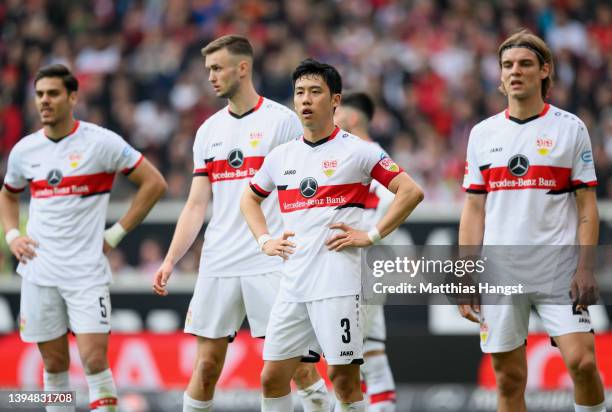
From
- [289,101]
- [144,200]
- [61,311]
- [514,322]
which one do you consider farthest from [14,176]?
[289,101]

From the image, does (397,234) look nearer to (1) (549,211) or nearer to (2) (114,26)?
(1) (549,211)

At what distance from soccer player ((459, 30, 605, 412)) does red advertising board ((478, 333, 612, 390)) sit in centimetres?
446

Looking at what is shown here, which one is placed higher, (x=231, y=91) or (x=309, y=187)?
(x=231, y=91)

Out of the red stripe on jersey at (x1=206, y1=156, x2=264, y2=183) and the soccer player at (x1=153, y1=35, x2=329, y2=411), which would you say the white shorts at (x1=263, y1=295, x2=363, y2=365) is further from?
the red stripe on jersey at (x1=206, y1=156, x2=264, y2=183)

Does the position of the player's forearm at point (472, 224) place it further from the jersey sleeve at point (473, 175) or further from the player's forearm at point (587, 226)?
the player's forearm at point (587, 226)

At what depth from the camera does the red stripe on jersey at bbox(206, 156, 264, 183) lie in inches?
303

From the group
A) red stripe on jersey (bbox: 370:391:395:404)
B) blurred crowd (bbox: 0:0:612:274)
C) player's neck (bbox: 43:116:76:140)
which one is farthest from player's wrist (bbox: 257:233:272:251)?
blurred crowd (bbox: 0:0:612:274)

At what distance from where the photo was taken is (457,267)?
7.19 metres

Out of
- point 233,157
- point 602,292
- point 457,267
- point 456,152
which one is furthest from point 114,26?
point 457,267

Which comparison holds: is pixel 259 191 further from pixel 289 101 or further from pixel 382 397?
pixel 289 101

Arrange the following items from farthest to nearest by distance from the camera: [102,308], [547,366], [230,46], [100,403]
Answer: [547,366] → [102,308] → [100,403] → [230,46]

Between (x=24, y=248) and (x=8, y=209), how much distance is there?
0.63 metres

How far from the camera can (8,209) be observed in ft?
28.7

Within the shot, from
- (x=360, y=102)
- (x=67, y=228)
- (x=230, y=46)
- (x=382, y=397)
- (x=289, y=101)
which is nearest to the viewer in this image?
(x=230, y=46)
